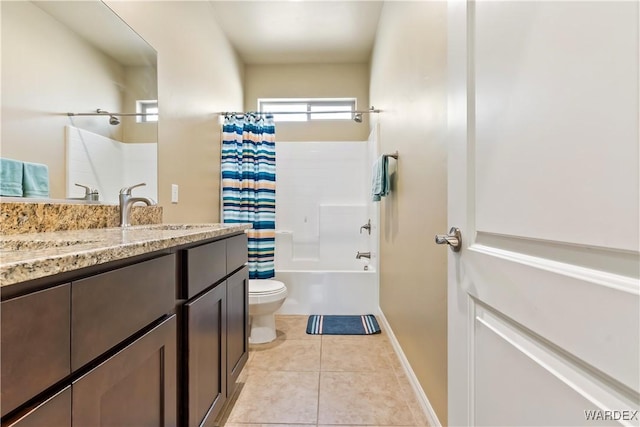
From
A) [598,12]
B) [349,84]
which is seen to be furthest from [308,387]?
[349,84]

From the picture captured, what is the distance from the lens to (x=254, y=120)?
273 cm

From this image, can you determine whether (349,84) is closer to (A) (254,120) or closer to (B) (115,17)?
(A) (254,120)

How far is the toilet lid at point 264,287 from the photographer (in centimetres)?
213

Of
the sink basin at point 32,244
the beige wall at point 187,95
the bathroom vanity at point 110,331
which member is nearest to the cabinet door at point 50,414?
the bathroom vanity at point 110,331

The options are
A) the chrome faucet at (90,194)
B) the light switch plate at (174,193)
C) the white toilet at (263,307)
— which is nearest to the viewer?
the chrome faucet at (90,194)

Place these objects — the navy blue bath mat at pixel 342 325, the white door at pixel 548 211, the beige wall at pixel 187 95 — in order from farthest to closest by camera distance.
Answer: the navy blue bath mat at pixel 342 325 < the beige wall at pixel 187 95 < the white door at pixel 548 211

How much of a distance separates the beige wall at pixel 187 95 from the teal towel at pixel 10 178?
0.77 meters

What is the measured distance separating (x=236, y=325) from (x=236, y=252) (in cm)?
36

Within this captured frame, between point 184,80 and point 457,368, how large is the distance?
2.22m

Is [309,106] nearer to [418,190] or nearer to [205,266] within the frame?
[418,190]

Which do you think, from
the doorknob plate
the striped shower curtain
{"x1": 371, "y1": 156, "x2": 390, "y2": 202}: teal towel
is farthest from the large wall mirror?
{"x1": 371, "y1": 156, "x2": 390, "y2": 202}: teal towel

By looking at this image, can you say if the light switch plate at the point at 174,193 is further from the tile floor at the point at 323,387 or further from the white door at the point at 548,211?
the white door at the point at 548,211

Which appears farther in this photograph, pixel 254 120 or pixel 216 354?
pixel 254 120

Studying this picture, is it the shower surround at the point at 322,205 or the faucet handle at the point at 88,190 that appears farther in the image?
the shower surround at the point at 322,205
